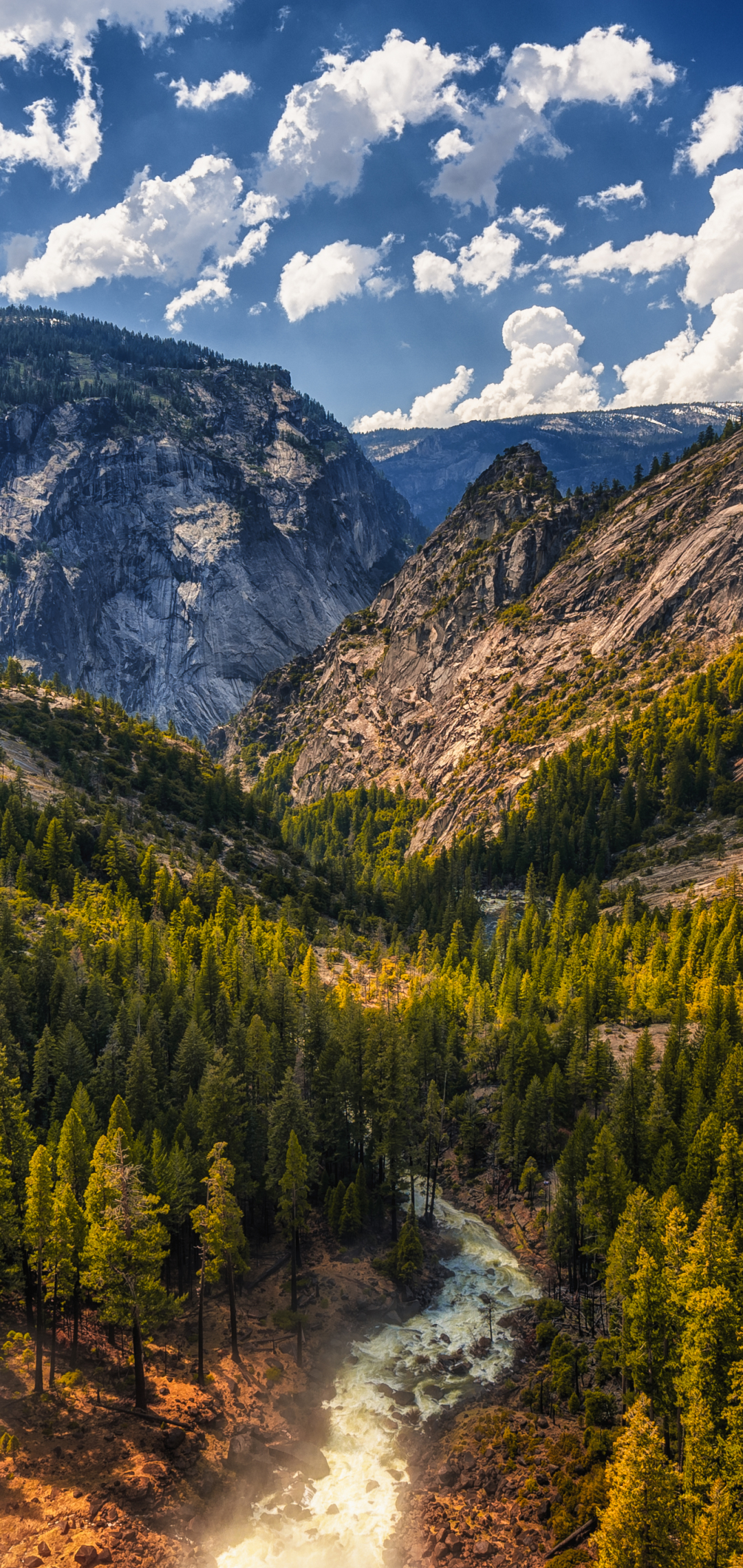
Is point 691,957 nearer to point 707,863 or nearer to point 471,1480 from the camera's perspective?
point 707,863

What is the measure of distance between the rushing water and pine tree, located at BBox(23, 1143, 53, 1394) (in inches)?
566

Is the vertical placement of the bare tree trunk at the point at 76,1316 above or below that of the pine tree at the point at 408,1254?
above

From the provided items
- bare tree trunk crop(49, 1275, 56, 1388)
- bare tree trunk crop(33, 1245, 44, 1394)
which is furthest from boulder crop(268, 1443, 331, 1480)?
bare tree trunk crop(33, 1245, 44, 1394)

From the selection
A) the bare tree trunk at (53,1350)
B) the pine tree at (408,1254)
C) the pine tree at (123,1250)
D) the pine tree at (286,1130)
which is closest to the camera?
the pine tree at (123,1250)

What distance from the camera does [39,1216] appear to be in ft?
149

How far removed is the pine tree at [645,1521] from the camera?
29797mm

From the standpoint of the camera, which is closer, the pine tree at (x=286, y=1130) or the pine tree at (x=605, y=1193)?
the pine tree at (x=605, y=1193)

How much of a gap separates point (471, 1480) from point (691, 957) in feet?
212

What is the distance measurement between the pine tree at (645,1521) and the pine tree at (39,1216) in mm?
30551

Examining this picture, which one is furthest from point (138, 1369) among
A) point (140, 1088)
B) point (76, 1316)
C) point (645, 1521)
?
point (645, 1521)

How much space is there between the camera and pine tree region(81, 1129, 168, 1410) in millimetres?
44312

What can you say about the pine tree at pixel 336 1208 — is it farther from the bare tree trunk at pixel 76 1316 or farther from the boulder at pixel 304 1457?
the bare tree trunk at pixel 76 1316

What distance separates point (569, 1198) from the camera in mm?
62500

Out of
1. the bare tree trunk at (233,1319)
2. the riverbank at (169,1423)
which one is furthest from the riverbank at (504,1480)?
the bare tree trunk at (233,1319)
